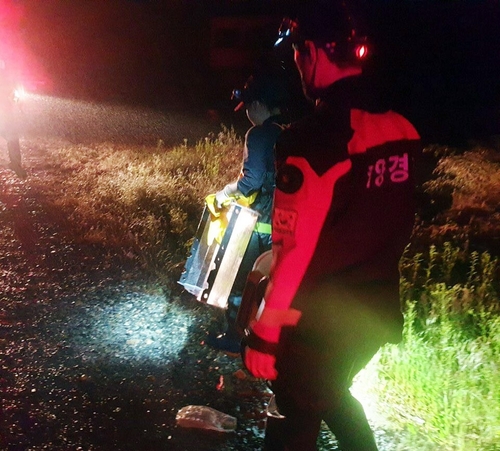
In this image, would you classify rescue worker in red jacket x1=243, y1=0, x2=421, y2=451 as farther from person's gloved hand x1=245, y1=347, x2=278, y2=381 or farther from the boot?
the boot

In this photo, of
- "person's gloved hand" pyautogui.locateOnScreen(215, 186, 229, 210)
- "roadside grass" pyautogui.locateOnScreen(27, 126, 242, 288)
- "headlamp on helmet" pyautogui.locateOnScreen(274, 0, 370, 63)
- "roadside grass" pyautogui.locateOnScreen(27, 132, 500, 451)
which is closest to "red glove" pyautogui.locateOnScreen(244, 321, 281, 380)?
"headlamp on helmet" pyautogui.locateOnScreen(274, 0, 370, 63)

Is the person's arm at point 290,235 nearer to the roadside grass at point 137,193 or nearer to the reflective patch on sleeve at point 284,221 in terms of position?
the reflective patch on sleeve at point 284,221

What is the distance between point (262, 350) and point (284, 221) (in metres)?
0.47

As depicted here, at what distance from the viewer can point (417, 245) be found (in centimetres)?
620

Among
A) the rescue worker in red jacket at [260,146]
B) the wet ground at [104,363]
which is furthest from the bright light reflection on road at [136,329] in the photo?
the rescue worker in red jacket at [260,146]

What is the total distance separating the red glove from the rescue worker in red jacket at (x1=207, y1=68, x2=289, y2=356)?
150 cm

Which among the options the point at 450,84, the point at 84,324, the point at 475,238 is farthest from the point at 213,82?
the point at 84,324

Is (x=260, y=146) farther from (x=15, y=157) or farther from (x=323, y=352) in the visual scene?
(x=15, y=157)

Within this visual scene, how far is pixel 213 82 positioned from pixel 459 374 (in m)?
20.3

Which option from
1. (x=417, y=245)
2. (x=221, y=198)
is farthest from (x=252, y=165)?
(x=417, y=245)

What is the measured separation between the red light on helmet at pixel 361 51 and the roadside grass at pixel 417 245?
178cm

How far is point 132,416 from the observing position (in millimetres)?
3105

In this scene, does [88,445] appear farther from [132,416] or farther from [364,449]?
[364,449]

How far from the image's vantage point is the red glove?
6.71 feet
